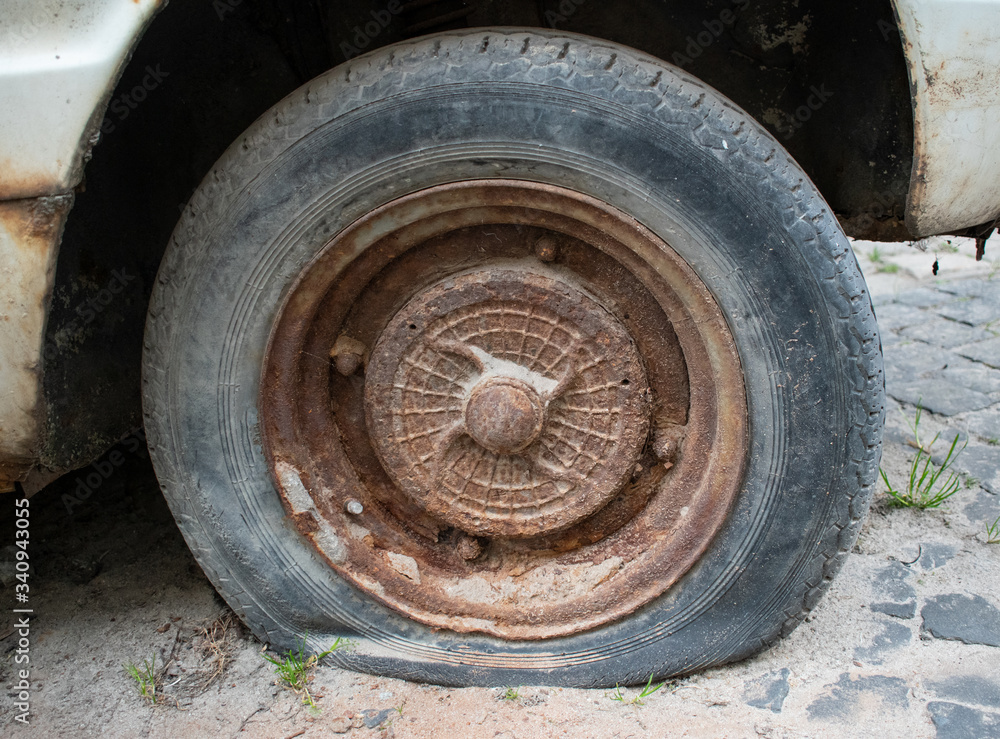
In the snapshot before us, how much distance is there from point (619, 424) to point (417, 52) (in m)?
0.80

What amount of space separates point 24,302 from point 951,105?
1627 mm

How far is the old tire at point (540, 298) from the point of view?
134 cm

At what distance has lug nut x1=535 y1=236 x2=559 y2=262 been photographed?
1507 mm

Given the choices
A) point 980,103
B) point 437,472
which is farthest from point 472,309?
point 980,103

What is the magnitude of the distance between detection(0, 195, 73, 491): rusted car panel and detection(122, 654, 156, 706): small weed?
0.55 meters
